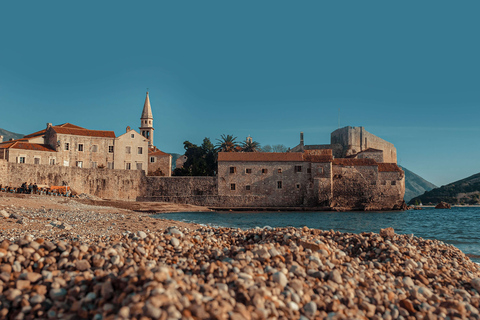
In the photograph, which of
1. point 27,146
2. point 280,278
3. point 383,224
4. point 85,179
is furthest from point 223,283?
point 27,146

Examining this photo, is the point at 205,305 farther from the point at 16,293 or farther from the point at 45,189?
the point at 45,189

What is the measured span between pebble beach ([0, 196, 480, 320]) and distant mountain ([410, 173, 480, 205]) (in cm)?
9572

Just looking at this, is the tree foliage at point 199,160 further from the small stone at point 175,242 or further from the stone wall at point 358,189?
the small stone at point 175,242

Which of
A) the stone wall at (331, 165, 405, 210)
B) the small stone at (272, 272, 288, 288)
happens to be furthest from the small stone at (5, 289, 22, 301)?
the stone wall at (331, 165, 405, 210)

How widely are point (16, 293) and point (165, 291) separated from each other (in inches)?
71.0

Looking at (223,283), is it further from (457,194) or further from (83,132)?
(457,194)

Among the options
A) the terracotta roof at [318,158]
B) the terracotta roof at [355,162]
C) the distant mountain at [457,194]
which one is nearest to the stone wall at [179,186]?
the terracotta roof at [318,158]

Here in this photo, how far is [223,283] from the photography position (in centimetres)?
468

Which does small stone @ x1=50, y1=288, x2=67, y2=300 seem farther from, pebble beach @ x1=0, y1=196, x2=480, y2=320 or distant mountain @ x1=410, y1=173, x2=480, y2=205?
distant mountain @ x1=410, y1=173, x2=480, y2=205

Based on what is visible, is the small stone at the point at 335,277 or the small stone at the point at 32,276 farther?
the small stone at the point at 335,277

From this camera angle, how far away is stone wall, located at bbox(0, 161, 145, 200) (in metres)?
40.7

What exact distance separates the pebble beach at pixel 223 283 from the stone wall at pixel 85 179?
39.2 meters

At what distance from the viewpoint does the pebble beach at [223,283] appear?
13.1 ft

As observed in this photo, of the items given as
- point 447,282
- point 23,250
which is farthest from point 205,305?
point 447,282
